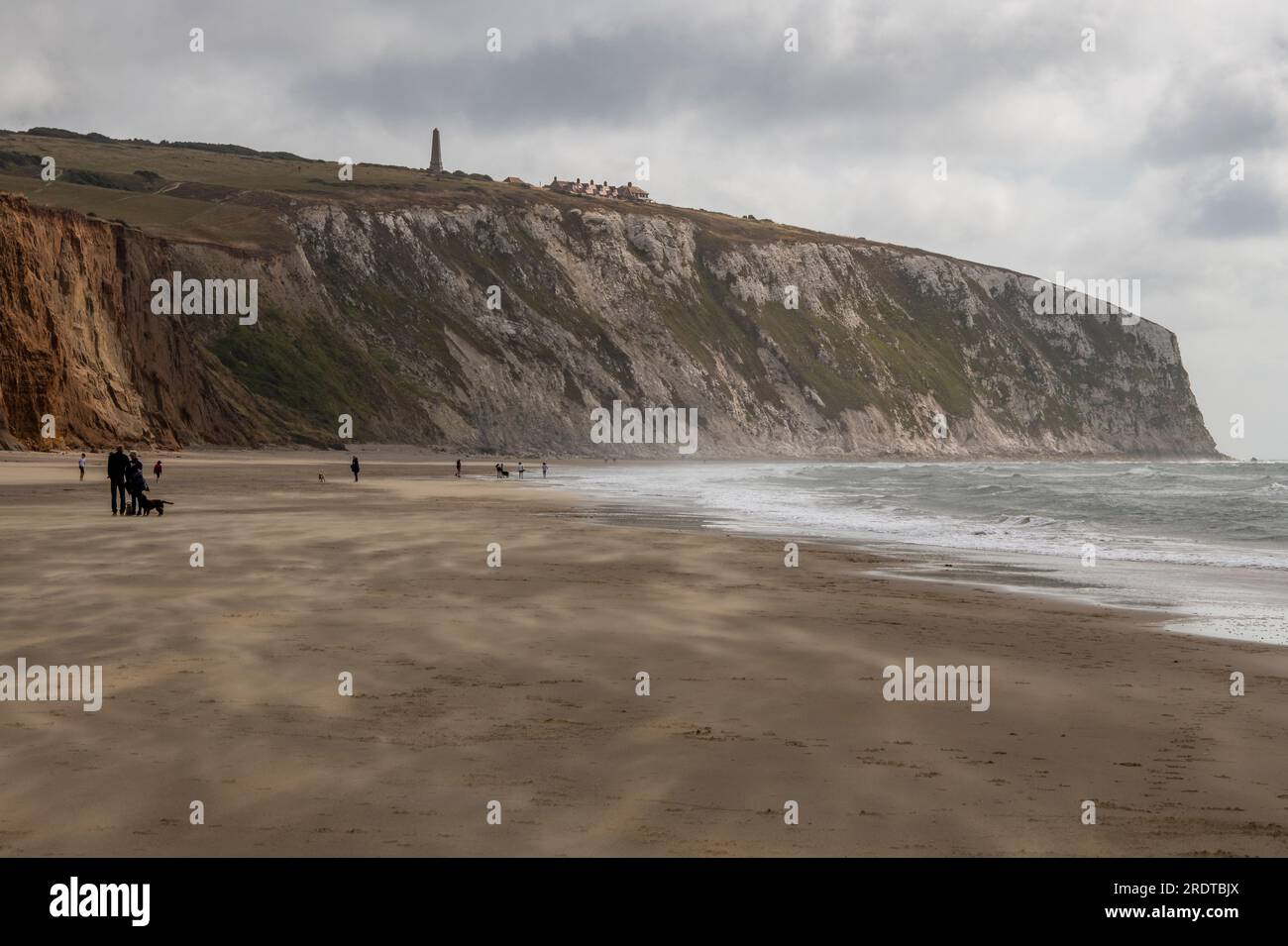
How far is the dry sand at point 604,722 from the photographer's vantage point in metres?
5.07

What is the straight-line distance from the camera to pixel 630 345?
377ft

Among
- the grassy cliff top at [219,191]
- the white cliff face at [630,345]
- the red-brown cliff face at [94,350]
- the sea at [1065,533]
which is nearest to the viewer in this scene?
the sea at [1065,533]

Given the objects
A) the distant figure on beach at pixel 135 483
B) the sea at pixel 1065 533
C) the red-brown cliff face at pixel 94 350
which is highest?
the red-brown cliff face at pixel 94 350

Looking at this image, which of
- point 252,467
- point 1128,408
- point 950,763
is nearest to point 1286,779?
point 950,763

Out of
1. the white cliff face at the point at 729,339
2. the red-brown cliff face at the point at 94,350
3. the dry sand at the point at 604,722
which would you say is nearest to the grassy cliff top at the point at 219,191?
the white cliff face at the point at 729,339

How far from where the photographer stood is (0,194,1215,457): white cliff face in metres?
85.8

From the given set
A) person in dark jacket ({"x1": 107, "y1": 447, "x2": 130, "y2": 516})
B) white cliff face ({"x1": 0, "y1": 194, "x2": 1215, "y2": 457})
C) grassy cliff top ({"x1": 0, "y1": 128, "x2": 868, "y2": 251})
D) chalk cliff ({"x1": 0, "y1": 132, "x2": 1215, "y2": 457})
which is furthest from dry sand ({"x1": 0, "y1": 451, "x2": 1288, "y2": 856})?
grassy cliff top ({"x1": 0, "y1": 128, "x2": 868, "y2": 251})

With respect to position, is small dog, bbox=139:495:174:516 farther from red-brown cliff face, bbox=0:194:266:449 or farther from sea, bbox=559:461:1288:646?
red-brown cliff face, bbox=0:194:266:449

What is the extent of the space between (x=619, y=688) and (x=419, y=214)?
108581mm

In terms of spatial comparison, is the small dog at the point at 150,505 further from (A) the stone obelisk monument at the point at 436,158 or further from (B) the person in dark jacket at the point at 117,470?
(A) the stone obelisk monument at the point at 436,158

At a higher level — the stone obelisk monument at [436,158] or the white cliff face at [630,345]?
the stone obelisk monument at [436,158]

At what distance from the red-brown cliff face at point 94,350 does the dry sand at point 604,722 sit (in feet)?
140

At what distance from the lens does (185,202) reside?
10506cm
